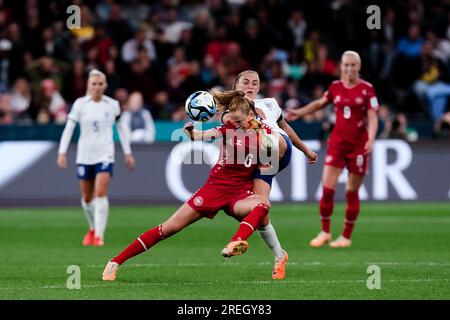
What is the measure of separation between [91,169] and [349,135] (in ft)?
11.2

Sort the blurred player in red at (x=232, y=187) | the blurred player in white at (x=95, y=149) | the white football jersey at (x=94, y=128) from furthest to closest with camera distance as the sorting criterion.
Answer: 1. the white football jersey at (x=94, y=128)
2. the blurred player in white at (x=95, y=149)
3. the blurred player in red at (x=232, y=187)

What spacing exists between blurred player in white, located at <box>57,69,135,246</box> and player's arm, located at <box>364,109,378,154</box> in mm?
3137

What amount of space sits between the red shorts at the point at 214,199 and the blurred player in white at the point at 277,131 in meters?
0.23

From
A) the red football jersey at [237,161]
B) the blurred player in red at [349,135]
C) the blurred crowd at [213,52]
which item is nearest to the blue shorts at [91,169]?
the blurred player in red at [349,135]

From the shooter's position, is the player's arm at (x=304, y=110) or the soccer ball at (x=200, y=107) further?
the player's arm at (x=304, y=110)

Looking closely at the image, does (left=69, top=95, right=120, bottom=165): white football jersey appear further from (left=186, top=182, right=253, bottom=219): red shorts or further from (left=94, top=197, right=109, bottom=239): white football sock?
(left=186, top=182, right=253, bottom=219): red shorts

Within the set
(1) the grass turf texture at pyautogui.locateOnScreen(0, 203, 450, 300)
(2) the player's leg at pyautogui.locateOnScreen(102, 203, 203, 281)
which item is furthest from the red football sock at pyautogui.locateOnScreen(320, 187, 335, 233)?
(2) the player's leg at pyautogui.locateOnScreen(102, 203, 203, 281)

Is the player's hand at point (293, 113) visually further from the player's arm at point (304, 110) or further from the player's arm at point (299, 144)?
the player's arm at point (299, 144)

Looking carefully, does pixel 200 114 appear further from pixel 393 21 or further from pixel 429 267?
pixel 393 21

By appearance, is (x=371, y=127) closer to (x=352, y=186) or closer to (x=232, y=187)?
(x=352, y=186)

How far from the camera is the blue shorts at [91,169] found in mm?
15312

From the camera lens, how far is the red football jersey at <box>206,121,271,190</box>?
422 inches

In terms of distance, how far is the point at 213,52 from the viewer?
25.9m
